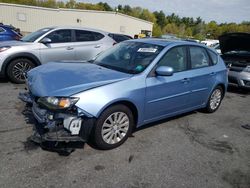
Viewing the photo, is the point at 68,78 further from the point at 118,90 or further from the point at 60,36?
the point at 60,36

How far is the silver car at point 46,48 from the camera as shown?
21.3ft

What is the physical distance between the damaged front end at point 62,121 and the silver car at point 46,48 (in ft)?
12.4

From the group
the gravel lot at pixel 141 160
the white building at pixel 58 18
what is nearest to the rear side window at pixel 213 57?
the gravel lot at pixel 141 160

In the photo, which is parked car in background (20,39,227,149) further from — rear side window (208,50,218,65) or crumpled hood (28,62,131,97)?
rear side window (208,50,218,65)

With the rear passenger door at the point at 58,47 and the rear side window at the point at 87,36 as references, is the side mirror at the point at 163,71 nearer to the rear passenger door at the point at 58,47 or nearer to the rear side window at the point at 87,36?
the rear passenger door at the point at 58,47

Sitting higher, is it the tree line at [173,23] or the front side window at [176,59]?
the tree line at [173,23]

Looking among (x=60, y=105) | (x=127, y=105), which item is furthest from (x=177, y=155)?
(x=60, y=105)

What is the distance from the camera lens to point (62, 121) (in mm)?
3180

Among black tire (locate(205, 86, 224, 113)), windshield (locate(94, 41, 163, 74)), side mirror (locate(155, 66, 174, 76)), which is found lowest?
black tire (locate(205, 86, 224, 113))

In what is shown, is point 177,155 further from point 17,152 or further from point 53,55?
point 53,55

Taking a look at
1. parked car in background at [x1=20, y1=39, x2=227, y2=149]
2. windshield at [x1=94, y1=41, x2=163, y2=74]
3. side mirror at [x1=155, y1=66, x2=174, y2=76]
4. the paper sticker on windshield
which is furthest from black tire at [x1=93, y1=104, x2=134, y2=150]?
the paper sticker on windshield

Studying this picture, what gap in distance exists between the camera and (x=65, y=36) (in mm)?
7273

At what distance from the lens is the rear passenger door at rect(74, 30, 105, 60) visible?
7.40 m

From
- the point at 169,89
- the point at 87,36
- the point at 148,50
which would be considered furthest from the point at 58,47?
the point at 169,89
